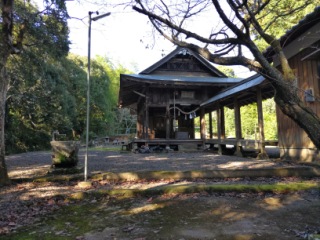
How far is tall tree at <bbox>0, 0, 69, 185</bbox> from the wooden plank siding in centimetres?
865

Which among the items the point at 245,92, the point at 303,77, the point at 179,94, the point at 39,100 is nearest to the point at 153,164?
the point at 245,92

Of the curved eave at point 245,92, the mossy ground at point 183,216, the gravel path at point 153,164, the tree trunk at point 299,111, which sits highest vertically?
the curved eave at point 245,92

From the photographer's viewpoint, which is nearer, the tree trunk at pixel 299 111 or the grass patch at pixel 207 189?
the tree trunk at pixel 299 111

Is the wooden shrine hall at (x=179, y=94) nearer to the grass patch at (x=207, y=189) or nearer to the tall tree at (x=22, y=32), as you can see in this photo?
the tall tree at (x=22, y=32)

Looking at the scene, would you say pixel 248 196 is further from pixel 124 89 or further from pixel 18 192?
pixel 124 89

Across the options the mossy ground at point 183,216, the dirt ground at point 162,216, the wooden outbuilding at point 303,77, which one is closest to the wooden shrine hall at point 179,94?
the wooden outbuilding at point 303,77

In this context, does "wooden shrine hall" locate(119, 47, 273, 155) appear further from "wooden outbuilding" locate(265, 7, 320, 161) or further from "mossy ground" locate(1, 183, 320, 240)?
"mossy ground" locate(1, 183, 320, 240)

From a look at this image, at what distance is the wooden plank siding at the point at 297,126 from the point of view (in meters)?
9.16

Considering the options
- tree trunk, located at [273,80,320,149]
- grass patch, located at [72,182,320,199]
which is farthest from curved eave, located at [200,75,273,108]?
tree trunk, located at [273,80,320,149]

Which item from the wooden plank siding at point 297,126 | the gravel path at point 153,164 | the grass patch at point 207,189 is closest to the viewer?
the grass patch at point 207,189

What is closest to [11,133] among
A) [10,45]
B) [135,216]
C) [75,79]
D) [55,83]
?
[55,83]

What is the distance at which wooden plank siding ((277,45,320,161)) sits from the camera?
9.16 meters

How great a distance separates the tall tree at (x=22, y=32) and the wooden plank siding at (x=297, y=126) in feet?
28.4

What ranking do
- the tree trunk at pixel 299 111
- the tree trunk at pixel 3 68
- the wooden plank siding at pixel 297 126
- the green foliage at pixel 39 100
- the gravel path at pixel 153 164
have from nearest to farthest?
the tree trunk at pixel 299 111 < the tree trunk at pixel 3 68 < the wooden plank siding at pixel 297 126 < the gravel path at pixel 153 164 < the green foliage at pixel 39 100
